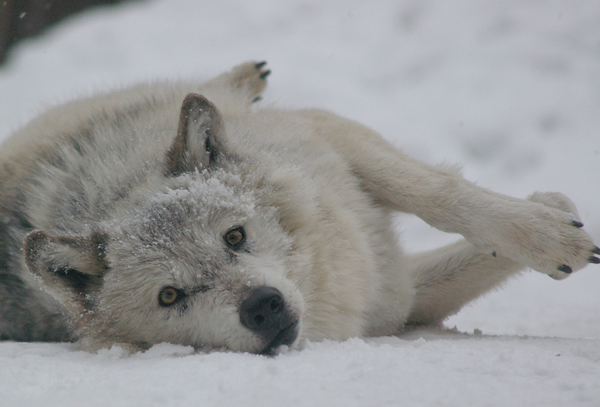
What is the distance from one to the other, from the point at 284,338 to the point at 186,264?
59 centimetres

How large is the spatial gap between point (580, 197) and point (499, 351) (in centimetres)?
383

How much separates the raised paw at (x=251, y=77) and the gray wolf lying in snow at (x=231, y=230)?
3.23 feet

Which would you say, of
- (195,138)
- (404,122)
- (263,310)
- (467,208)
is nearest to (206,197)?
(195,138)

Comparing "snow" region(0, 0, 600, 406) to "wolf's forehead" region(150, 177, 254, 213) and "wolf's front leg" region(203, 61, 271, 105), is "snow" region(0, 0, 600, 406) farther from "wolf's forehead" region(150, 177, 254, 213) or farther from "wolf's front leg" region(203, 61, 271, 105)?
"wolf's forehead" region(150, 177, 254, 213)

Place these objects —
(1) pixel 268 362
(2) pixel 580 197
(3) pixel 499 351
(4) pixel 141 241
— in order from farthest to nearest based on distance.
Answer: (2) pixel 580 197
(4) pixel 141 241
(3) pixel 499 351
(1) pixel 268 362

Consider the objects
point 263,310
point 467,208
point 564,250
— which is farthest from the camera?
point 467,208

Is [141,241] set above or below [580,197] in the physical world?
above

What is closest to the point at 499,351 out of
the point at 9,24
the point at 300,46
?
the point at 300,46

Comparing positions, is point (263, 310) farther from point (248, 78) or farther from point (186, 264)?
point (248, 78)

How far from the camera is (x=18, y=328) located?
3270 millimetres

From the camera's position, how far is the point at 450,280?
388 cm

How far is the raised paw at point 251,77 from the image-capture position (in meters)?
4.96

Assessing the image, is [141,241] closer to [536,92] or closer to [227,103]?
[227,103]

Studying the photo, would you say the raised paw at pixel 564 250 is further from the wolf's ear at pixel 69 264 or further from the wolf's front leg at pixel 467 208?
the wolf's ear at pixel 69 264
